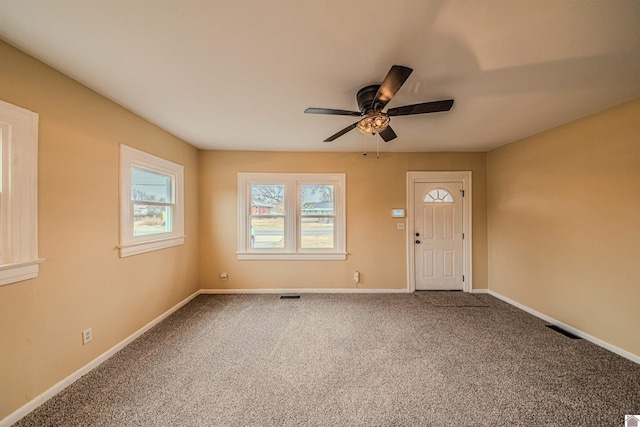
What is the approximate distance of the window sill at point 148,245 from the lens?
7.64ft

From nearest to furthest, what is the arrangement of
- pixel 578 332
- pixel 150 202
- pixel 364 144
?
pixel 578 332, pixel 150 202, pixel 364 144

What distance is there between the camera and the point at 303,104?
7.12 ft

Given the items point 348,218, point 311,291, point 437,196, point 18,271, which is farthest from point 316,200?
point 18,271

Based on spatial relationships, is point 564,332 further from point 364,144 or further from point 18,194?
point 18,194

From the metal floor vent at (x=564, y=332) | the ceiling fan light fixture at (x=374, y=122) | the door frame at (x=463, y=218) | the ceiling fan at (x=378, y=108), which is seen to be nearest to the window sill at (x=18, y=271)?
the ceiling fan at (x=378, y=108)

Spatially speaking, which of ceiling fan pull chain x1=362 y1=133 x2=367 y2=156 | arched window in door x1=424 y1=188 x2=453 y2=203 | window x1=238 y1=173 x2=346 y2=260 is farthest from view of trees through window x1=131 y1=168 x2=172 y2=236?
arched window in door x1=424 y1=188 x2=453 y2=203

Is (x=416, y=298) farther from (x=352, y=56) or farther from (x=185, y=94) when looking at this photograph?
(x=185, y=94)

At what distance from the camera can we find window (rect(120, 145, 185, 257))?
7.68ft

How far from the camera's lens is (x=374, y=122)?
1842 millimetres

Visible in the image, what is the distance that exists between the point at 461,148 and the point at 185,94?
389cm

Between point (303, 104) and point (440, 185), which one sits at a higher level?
point (303, 104)

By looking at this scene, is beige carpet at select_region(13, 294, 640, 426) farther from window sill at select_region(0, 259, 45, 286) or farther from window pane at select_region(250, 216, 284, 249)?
window pane at select_region(250, 216, 284, 249)

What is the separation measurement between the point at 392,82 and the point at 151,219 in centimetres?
308

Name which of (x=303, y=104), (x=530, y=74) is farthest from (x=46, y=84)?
(x=530, y=74)
